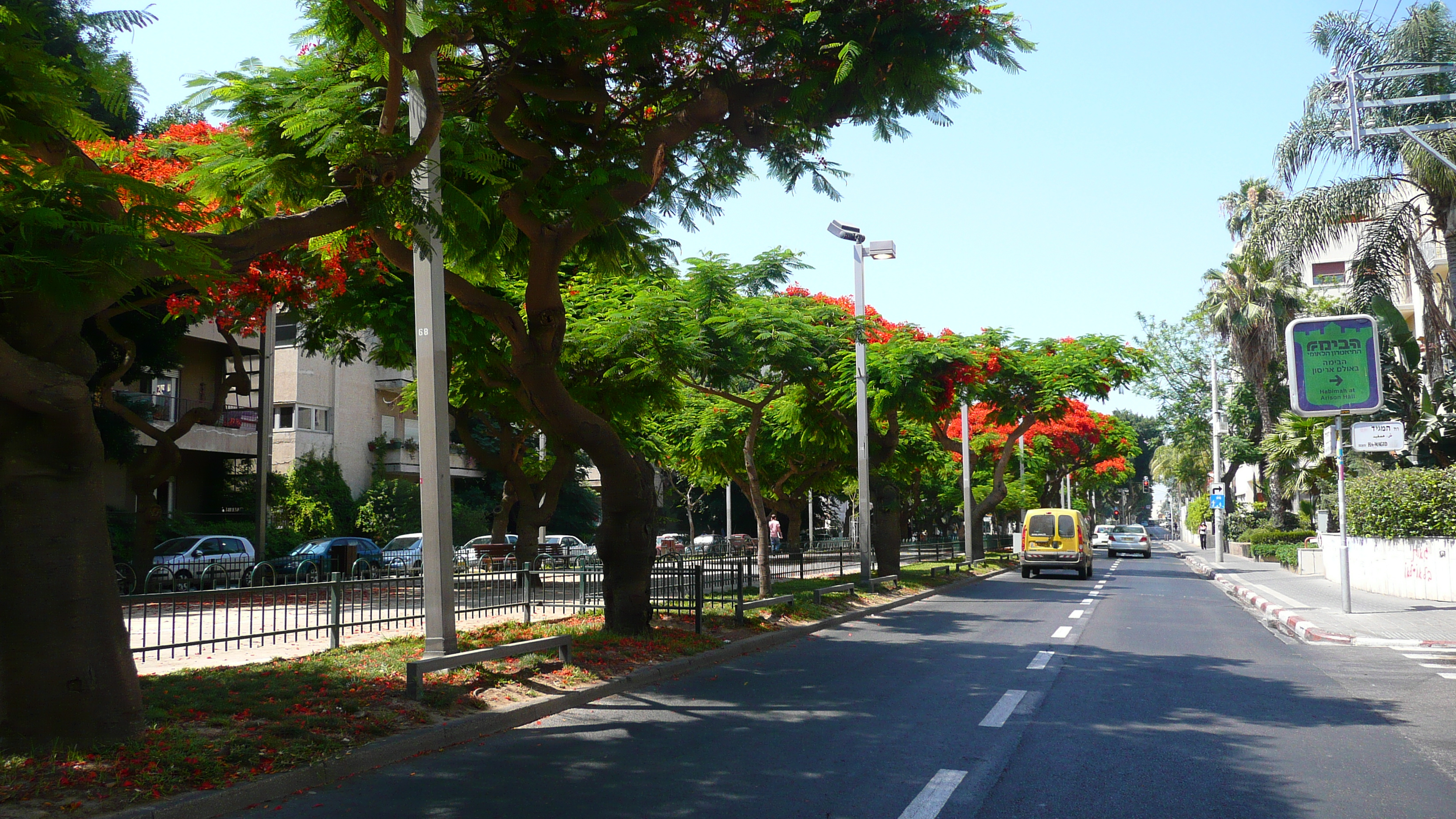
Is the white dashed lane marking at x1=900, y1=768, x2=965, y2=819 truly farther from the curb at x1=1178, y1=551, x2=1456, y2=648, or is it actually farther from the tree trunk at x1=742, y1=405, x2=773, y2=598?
the tree trunk at x1=742, y1=405, x2=773, y2=598

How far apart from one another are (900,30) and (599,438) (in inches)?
222

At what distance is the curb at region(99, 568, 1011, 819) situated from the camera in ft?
18.0

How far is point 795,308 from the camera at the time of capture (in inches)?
684

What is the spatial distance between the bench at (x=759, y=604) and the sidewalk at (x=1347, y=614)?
302 inches

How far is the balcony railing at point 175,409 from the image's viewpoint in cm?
2572

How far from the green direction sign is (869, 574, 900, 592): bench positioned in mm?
8819

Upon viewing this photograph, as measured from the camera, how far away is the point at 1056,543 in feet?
99.6

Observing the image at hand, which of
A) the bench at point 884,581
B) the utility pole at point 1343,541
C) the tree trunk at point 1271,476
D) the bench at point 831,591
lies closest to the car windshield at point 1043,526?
the bench at point 884,581

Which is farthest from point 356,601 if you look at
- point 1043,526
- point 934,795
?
point 1043,526

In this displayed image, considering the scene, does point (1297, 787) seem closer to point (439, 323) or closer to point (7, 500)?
point (439, 323)

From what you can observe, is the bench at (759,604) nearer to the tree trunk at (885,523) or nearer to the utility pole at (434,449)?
the utility pole at (434,449)

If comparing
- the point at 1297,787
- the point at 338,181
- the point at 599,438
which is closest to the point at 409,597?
the point at 599,438

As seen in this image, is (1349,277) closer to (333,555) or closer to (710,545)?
(710,545)

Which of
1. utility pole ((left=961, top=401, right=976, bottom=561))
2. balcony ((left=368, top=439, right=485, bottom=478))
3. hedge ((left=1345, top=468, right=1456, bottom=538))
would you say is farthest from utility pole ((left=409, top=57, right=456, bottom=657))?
balcony ((left=368, top=439, right=485, bottom=478))
